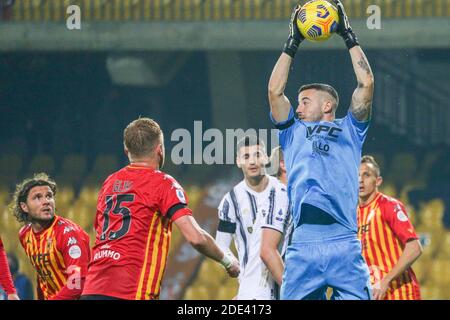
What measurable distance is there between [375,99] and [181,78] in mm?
2574

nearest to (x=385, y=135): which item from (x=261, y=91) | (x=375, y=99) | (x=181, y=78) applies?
(x=375, y=99)

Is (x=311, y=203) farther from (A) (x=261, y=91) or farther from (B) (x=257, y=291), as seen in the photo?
(A) (x=261, y=91)

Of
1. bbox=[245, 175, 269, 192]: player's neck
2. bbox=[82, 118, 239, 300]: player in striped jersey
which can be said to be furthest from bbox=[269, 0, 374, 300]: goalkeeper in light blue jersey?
bbox=[245, 175, 269, 192]: player's neck

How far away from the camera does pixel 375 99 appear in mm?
12609

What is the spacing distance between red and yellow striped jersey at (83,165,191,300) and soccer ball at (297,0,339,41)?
130cm

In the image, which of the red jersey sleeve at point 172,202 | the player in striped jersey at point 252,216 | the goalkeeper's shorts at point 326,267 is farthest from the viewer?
the player in striped jersey at point 252,216

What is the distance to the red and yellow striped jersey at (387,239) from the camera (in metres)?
7.09

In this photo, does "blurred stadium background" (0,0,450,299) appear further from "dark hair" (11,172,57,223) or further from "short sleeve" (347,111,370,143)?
"short sleeve" (347,111,370,143)

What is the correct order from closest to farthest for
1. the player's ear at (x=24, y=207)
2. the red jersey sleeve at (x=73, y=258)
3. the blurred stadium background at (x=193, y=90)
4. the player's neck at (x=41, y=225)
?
the red jersey sleeve at (x=73, y=258), the player's neck at (x=41, y=225), the player's ear at (x=24, y=207), the blurred stadium background at (x=193, y=90)

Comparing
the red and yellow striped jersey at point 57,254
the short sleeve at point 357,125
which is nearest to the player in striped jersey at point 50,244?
the red and yellow striped jersey at point 57,254

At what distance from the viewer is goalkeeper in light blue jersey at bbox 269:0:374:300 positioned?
561cm

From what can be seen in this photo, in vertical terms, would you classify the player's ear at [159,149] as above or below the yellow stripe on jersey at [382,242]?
above

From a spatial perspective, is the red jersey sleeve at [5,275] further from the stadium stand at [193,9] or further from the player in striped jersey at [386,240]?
the stadium stand at [193,9]

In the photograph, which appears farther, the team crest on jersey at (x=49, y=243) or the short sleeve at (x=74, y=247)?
the team crest on jersey at (x=49, y=243)
